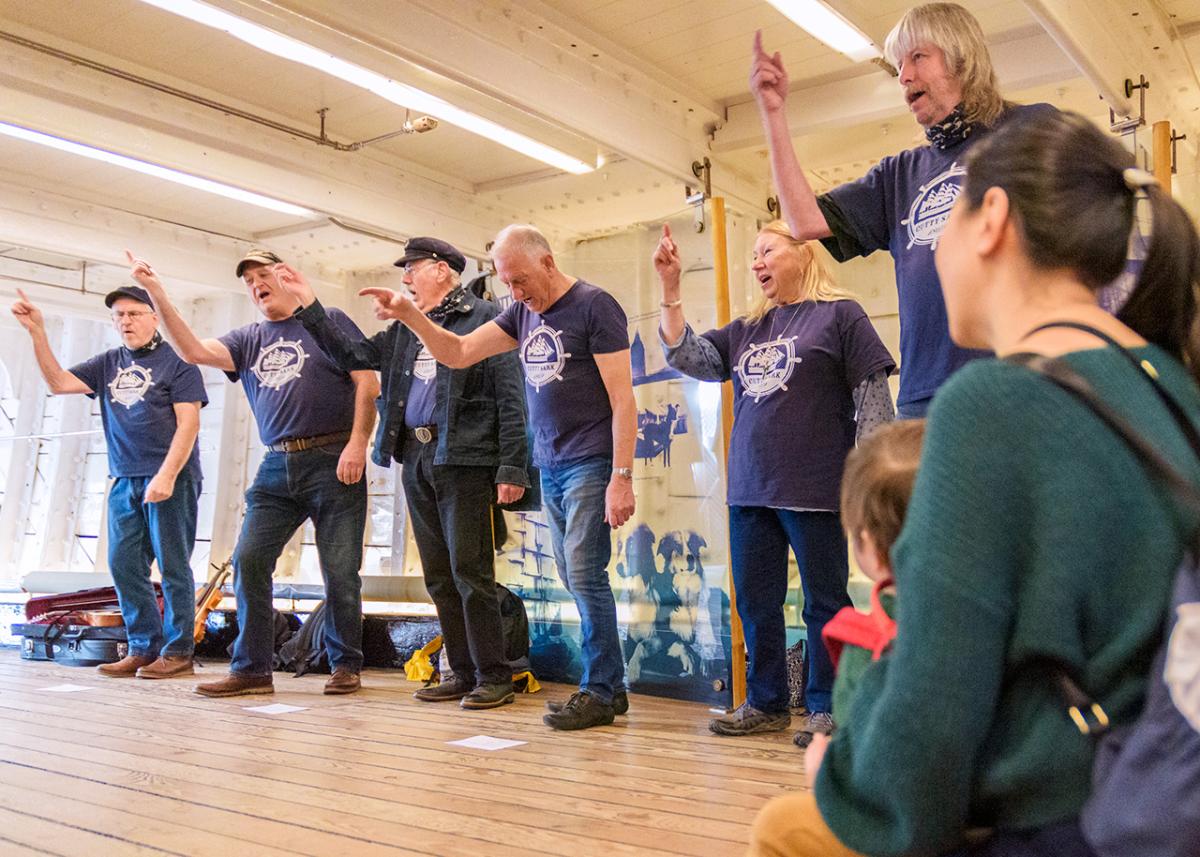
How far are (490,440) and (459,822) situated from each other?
1.98m

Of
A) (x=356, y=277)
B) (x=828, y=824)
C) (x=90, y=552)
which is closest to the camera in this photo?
(x=828, y=824)

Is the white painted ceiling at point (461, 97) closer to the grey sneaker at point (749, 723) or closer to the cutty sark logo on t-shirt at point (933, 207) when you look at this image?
the cutty sark logo on t-shirt at point (933, 207)

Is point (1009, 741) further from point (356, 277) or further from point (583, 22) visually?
point (356, 277)

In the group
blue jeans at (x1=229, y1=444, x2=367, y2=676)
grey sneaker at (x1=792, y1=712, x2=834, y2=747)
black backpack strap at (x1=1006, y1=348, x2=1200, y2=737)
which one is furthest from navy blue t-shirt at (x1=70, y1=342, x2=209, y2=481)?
black backpack strap at (x1=1006, y1=348, x2=1200, y2=737)

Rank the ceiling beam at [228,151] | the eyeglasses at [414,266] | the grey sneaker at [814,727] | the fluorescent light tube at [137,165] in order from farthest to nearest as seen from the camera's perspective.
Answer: the fluorescent light tube at [137,165] < the ceiling beam at [228,151] < the eyeglasses at [414,266] < the grey sneaker at [814,727]

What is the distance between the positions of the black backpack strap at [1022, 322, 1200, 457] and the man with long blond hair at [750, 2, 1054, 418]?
3.93 feet

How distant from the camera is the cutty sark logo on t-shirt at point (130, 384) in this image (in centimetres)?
504

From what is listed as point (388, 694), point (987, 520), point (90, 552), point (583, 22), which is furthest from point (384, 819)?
point (90, 552)

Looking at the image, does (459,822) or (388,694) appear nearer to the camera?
(459,822)

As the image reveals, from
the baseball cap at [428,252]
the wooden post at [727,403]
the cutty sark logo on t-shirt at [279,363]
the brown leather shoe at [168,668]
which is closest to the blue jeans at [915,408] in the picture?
the wooden post at [727,403]

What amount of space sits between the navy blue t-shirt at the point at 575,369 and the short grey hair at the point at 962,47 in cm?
158

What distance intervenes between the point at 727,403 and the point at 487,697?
5.16 ft

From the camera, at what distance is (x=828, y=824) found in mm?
809

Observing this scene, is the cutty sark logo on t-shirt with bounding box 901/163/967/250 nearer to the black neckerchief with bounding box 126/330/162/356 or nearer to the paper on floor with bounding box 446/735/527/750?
the paper on floor with bounding box 446/735/527/750
